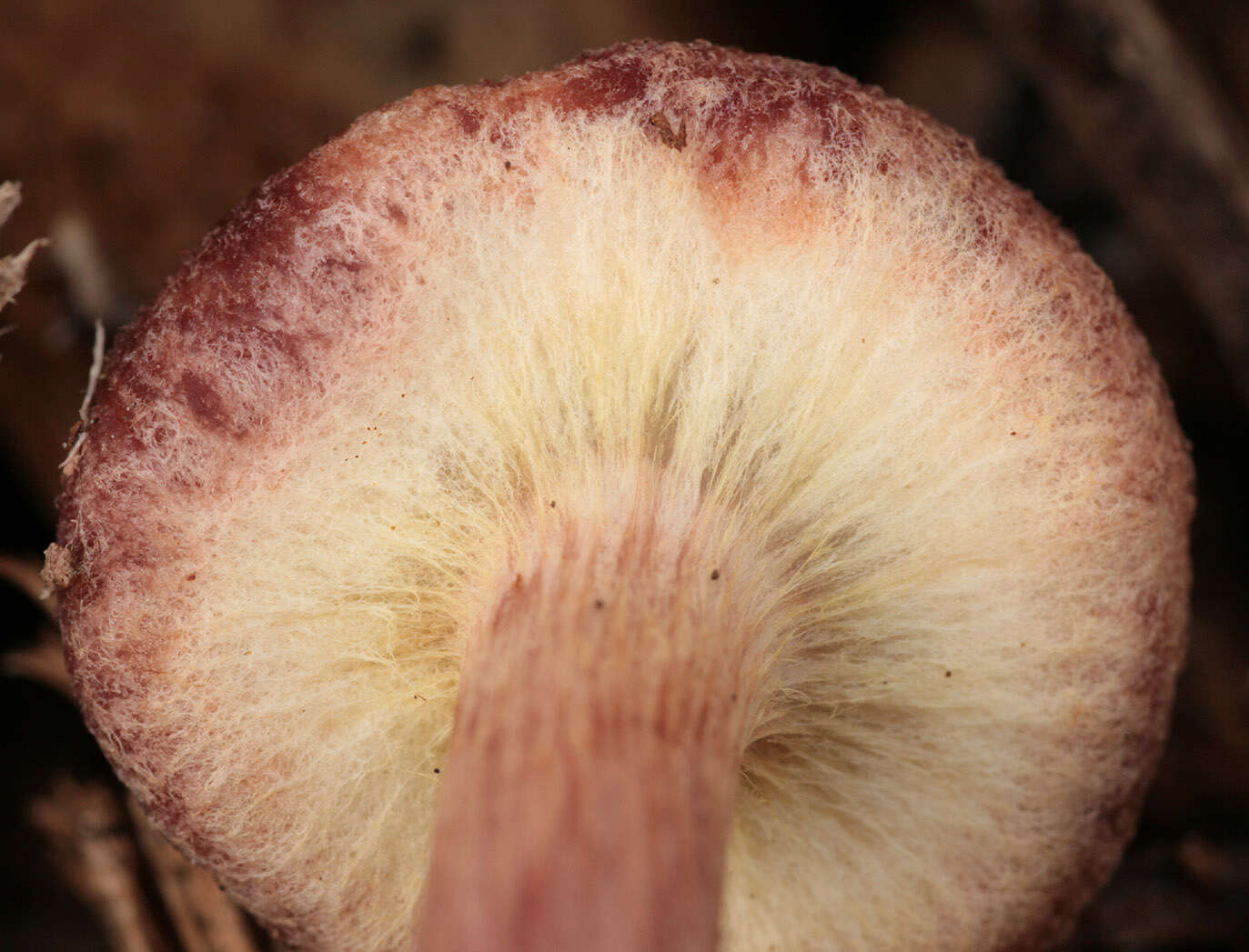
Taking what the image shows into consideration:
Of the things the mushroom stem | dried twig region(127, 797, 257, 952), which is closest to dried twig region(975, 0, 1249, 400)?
the mushroom stem

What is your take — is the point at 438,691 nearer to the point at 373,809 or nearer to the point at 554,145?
the point at 373,809

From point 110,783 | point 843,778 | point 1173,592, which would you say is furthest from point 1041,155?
point 110,783

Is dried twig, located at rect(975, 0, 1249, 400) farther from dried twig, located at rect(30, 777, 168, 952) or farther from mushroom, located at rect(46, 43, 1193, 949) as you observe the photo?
dried twig, located at rect(30, 777, 168, 952)

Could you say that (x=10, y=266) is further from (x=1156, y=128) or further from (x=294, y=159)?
(x=1156, y=128)

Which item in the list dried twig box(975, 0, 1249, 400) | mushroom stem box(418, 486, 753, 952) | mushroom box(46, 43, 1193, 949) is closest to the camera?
mushroom stem box(418, 486, 753, 952)

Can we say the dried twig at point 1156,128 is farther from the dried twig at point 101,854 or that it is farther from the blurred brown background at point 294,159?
the dried twig at point 101,854

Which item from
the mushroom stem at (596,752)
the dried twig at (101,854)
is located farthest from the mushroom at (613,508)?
the dried twig at (101,854)
